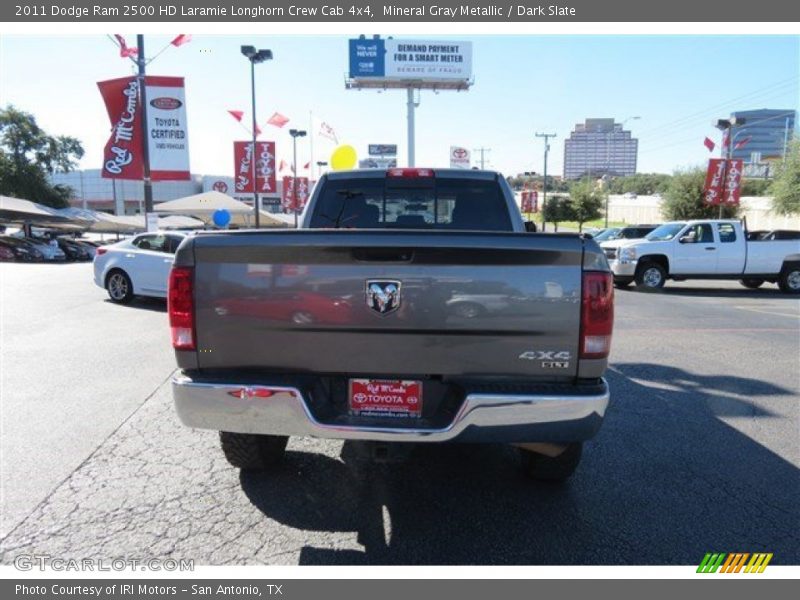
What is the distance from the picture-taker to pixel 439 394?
2697 millimetres

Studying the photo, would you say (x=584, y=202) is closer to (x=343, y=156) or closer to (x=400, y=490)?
(x=343, y=156)

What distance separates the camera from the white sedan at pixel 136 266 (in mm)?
11547

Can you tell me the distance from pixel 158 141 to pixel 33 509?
45.9 ft

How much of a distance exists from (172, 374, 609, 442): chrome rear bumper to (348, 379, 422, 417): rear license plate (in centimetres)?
13

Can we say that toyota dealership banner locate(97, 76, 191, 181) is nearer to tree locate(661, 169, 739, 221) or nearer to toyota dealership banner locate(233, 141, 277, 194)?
toyota dealership banner locate(233, 141, 277, 194)

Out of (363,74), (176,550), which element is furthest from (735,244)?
(363,74)

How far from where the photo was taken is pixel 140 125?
1483cm

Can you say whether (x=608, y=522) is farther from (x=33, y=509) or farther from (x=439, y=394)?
(x=33, y=509)

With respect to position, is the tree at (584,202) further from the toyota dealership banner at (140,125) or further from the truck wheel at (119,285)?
the truck wheel at (119,285)

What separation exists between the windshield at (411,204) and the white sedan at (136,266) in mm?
8173

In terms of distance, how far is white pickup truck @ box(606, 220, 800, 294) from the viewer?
15.5m

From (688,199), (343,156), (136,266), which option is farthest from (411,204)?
(688,199)

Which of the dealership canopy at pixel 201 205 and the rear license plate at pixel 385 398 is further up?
the dealership canopy at pixel 201 205

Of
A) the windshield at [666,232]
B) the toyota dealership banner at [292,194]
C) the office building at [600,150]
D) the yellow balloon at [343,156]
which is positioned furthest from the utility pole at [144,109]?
the office building at [600,150]
